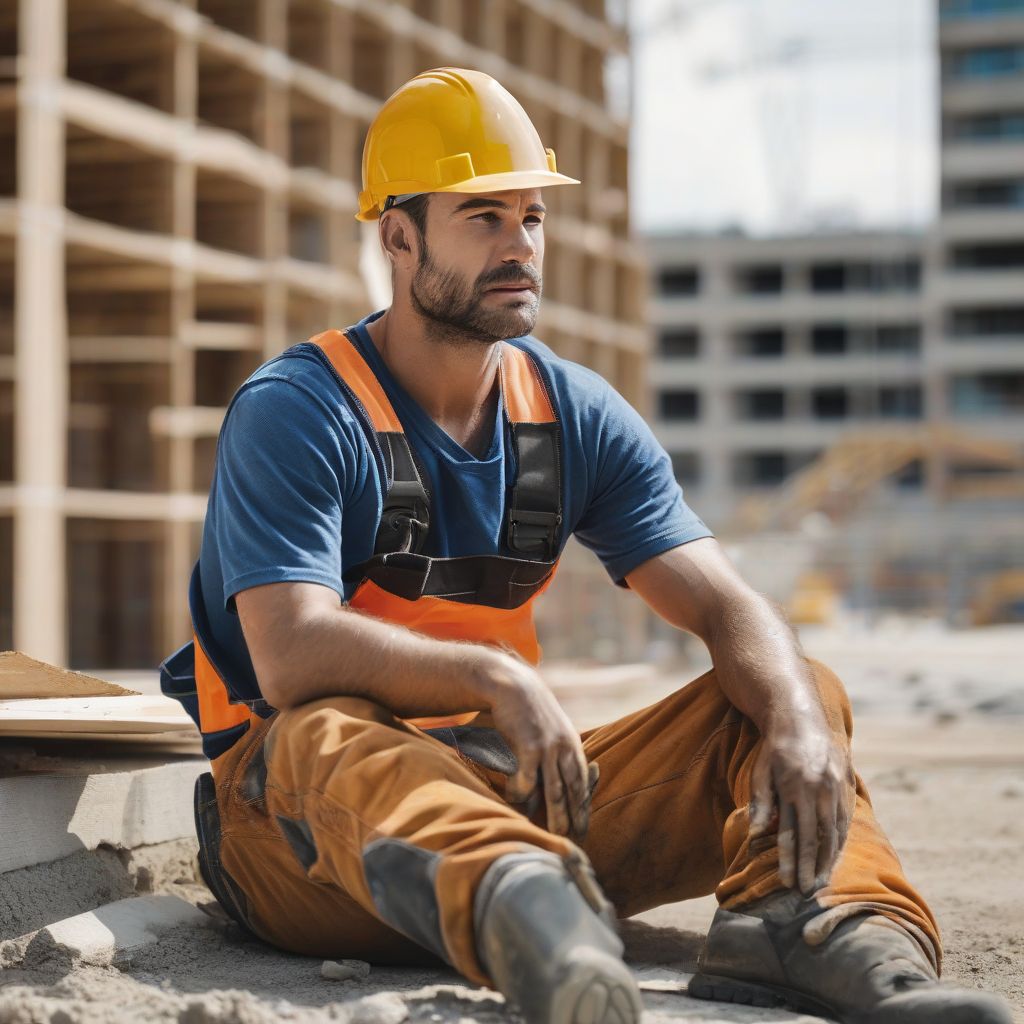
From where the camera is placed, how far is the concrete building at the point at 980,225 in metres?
62.3

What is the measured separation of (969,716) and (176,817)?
5.95 m

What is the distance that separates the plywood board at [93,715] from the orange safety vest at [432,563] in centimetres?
26

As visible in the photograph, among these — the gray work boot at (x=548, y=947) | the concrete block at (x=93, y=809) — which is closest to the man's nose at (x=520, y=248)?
the gray work boot at (x=548, y=947)

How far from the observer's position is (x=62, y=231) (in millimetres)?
8219

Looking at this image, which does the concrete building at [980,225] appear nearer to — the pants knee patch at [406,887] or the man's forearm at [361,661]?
Result: the man's forearm at [361,661]

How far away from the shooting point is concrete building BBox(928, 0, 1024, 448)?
62.3 meters

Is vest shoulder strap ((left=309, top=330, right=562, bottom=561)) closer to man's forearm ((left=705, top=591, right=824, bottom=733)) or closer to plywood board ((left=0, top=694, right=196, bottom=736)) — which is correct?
man's forearm ((left=705, top=591, right=824, bottom=733))

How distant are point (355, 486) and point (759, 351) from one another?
231ft

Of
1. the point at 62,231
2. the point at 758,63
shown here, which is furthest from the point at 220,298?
the point at 758,63

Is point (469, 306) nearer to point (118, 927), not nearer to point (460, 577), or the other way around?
point (460, 577)

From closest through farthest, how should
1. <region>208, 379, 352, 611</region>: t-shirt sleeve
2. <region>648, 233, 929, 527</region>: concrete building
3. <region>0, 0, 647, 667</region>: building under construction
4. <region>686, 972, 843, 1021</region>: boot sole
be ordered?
<region>686, 972, 843, 1021</region>: boot sole
<region>208, 379, 352, 611</region>: t-shirt sleeve
<region>0, 0, 647, 667</region>: building under construction
<region>648, 233, 929, 527</region>: concrete building

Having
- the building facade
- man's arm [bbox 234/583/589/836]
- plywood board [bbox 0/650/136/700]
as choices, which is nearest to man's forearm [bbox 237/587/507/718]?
man's arm [bbox 234/583/589/836]

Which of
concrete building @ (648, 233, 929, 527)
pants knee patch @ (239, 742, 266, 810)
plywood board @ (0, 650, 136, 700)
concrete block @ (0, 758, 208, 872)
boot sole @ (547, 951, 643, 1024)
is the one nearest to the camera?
boot sole @ (547, 951, 643, 1024)

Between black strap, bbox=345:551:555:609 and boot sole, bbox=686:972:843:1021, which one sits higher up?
black strap, bbox=345:551:555:609
